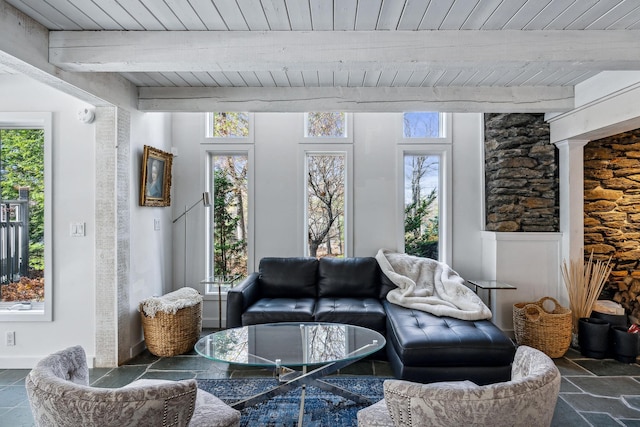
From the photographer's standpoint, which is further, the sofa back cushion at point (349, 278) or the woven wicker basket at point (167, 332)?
the sofa back cushion at point (349, 278)

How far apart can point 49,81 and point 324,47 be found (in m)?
1.88

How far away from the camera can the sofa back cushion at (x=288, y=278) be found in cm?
400

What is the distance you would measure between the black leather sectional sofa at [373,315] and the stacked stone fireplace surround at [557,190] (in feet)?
4.97

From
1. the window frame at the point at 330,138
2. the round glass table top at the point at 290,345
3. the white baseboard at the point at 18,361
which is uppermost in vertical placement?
the window frame at the point at 330,138

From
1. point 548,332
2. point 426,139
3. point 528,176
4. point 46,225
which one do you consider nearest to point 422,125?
point 426,139

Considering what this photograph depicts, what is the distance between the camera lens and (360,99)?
3.62 metres

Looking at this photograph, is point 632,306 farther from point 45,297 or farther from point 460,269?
point 45,297

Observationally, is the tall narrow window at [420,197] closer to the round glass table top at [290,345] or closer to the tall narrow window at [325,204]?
the tall narrow window at [325,204]

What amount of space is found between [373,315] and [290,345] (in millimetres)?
1109

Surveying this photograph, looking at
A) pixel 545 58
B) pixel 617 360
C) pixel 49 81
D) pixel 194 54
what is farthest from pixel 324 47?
pixel 617 360

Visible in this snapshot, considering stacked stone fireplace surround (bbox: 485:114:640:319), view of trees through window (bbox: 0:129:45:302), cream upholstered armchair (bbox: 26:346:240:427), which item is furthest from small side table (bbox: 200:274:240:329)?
stacked stone fireplace surround (bbox: 485:114:640:319)

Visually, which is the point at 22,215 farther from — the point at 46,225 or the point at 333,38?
the point at 333,38

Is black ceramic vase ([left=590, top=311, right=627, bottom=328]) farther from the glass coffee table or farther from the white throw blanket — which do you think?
the glass coffee table

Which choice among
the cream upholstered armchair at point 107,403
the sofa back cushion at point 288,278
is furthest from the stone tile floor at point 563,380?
the cream upholstered armchair at point 107,403
